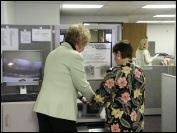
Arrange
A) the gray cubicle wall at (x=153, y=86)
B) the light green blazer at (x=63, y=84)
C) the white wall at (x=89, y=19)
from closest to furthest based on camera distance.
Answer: the light green blazer at (x=63, y=84)
the gray cubicle wall at (x=153, y=86)
the white wall at (x=89, y=19)

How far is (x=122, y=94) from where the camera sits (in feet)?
6.22

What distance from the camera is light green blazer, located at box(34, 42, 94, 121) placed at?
180cm

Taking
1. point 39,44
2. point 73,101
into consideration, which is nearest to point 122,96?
point 73,101

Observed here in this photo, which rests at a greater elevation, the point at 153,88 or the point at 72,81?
the point at 72,81

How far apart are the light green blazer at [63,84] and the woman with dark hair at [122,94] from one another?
0.20 metres

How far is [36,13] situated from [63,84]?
4734mm

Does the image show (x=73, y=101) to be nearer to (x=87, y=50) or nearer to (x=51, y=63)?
(x=51, y=63)

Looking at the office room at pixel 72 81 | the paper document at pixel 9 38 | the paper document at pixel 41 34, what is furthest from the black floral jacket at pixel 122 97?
the paper document at pixel 9 38

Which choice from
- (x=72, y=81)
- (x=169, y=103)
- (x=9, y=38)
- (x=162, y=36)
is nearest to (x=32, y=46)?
(x=9, y=38)

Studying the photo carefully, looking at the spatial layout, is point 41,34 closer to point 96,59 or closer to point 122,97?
point 96,59

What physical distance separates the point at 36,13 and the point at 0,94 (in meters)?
4.23

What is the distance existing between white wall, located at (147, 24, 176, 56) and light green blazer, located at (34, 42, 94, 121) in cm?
1128

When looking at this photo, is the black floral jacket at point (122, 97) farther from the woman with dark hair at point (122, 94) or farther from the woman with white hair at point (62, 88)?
the woman with white hair at point (62, 88)

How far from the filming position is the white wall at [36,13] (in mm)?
6172
